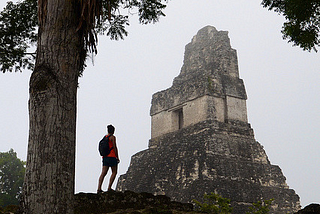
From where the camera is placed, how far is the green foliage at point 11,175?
22609mm

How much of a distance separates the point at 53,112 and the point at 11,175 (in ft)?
76.2

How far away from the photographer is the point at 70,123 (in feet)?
11.5

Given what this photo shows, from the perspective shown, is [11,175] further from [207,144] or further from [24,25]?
[24,25]

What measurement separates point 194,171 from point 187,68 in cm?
566

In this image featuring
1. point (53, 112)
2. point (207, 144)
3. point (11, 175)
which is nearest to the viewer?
point (53, 112)

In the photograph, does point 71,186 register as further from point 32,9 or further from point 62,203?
point 32,9

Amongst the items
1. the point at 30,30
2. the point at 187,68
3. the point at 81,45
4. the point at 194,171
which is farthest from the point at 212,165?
the point at 81,45

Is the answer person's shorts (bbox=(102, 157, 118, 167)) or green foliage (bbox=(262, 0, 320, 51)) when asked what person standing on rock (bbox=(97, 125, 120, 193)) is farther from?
green foliage (bbox=(262, 0, 320, 51))

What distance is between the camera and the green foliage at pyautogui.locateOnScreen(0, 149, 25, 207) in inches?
890

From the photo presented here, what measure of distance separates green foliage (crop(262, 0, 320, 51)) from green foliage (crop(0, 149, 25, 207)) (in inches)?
763

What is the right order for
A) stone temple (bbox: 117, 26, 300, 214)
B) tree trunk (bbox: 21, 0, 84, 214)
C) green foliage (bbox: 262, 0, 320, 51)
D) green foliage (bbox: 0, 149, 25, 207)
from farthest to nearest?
green foliage (bbox: 0, 149, 25, 207)
stone temple (bbox: 117, 26, 300, 214)
green foliage (bbox: 262, 0, 320, 51)
tree trunk (bbox: 21, 0, 84, 214)

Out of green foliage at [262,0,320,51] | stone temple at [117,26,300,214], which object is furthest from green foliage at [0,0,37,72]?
stone temple at [117,26,300,214]

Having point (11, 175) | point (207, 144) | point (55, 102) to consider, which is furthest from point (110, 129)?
point (11, 175)

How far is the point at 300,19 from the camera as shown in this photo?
6262 mm
